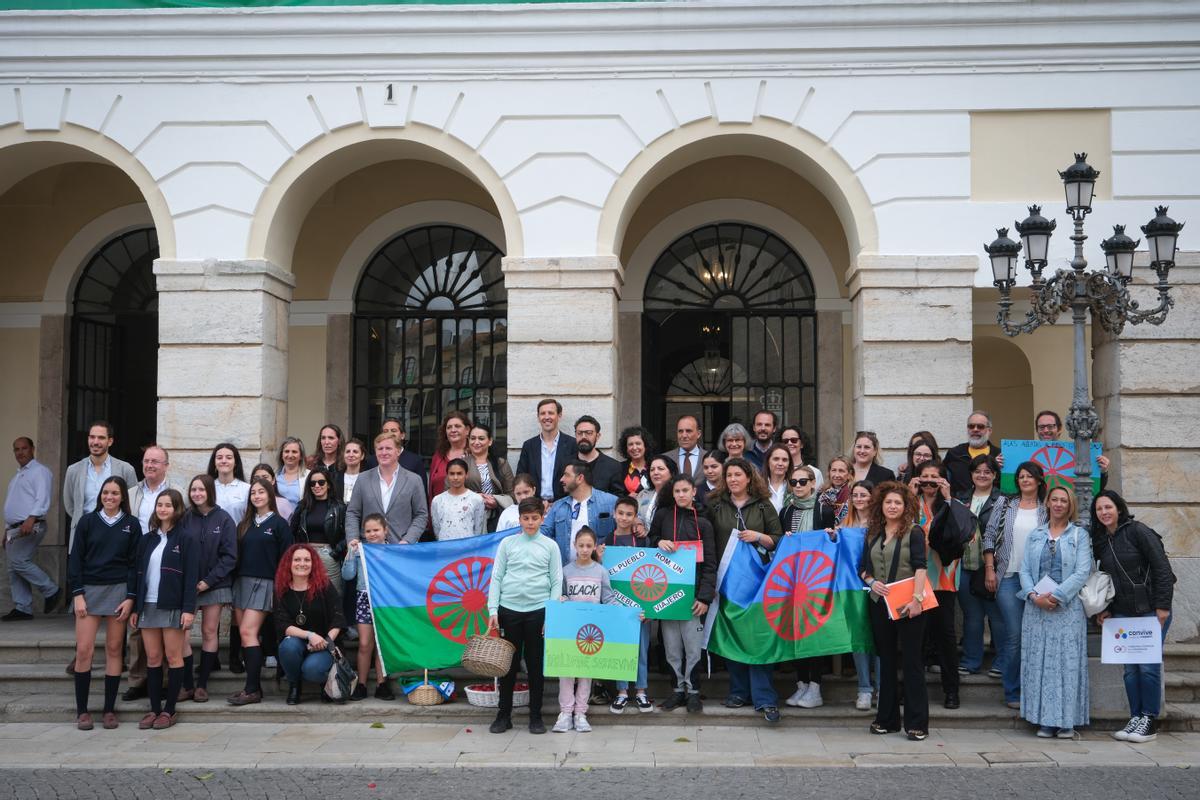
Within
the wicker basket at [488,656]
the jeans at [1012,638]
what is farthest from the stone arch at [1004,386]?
the wicker basket at [488,656]

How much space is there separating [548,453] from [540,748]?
10.6 feet

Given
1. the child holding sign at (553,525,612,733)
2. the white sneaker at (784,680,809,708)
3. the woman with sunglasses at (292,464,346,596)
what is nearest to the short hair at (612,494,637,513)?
the child holding sign at (553,525,612,733)

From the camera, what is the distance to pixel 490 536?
31.4 feet

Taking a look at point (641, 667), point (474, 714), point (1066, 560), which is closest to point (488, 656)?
point (474, 714)

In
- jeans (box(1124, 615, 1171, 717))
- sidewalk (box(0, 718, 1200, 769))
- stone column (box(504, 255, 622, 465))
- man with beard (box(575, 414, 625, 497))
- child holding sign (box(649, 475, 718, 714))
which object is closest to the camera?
sidewalk (box(0, 718, 1200, 769))

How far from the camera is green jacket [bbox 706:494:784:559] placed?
9.15 metres

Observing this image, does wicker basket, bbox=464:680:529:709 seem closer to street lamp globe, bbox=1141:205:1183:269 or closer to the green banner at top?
street lamp globe, bbox=1141:205:1183:269

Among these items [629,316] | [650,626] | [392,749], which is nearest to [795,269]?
[629,316]

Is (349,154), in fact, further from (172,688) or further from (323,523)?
(172,688)

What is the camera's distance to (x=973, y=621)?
9.45 metres

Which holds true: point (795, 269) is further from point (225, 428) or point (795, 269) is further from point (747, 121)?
point (225, 428)

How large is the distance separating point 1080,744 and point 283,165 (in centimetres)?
917

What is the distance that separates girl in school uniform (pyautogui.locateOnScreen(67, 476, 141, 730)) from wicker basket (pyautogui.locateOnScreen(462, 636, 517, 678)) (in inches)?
111

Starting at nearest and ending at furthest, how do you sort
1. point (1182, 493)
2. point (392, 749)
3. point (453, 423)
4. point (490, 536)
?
point (392, 749) → point (490, 536) → point (453, 423) → point (1182, 493)
